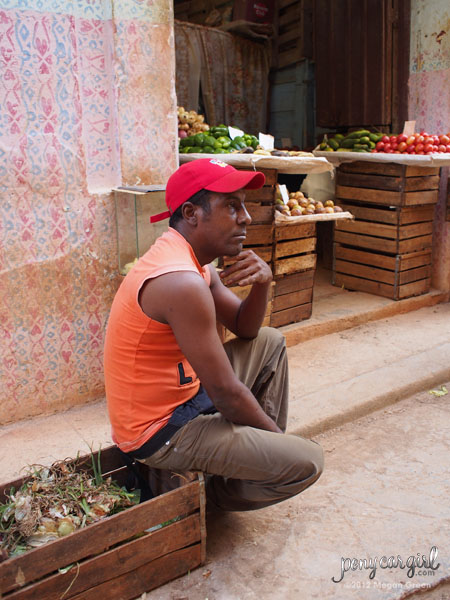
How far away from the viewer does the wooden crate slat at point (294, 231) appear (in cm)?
522

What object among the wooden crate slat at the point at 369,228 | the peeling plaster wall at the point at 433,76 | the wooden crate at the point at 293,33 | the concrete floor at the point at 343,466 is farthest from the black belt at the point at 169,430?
the wooden crate at the point at 293,33

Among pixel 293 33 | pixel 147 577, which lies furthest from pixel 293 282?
pixel 293 33

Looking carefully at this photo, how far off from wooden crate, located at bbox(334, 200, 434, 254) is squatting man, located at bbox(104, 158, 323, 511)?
3.92 meters

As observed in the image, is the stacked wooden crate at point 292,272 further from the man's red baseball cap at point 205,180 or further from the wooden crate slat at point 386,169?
the man's red baseball cap at point 205,180

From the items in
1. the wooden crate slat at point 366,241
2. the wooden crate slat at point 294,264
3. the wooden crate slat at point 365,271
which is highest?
the wooden crate slat at point 366,241

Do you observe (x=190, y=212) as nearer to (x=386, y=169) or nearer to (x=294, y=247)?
(x=294, y=247)

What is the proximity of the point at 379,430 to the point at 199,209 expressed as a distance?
221 cm

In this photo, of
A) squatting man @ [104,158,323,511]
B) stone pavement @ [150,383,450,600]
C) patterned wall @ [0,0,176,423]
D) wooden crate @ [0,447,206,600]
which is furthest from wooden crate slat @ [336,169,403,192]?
wooden crate @ [0,447,206,600]

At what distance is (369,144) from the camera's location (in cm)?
623

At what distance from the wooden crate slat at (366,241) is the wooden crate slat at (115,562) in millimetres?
4413

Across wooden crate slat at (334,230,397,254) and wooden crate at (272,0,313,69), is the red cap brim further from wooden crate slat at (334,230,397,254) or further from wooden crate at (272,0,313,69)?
wooden crate at (272,0,313,69)

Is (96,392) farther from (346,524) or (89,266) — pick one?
(346,524)

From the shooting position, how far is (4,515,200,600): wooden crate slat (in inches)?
80.6

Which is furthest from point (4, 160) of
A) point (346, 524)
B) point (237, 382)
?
point (346, 524)
